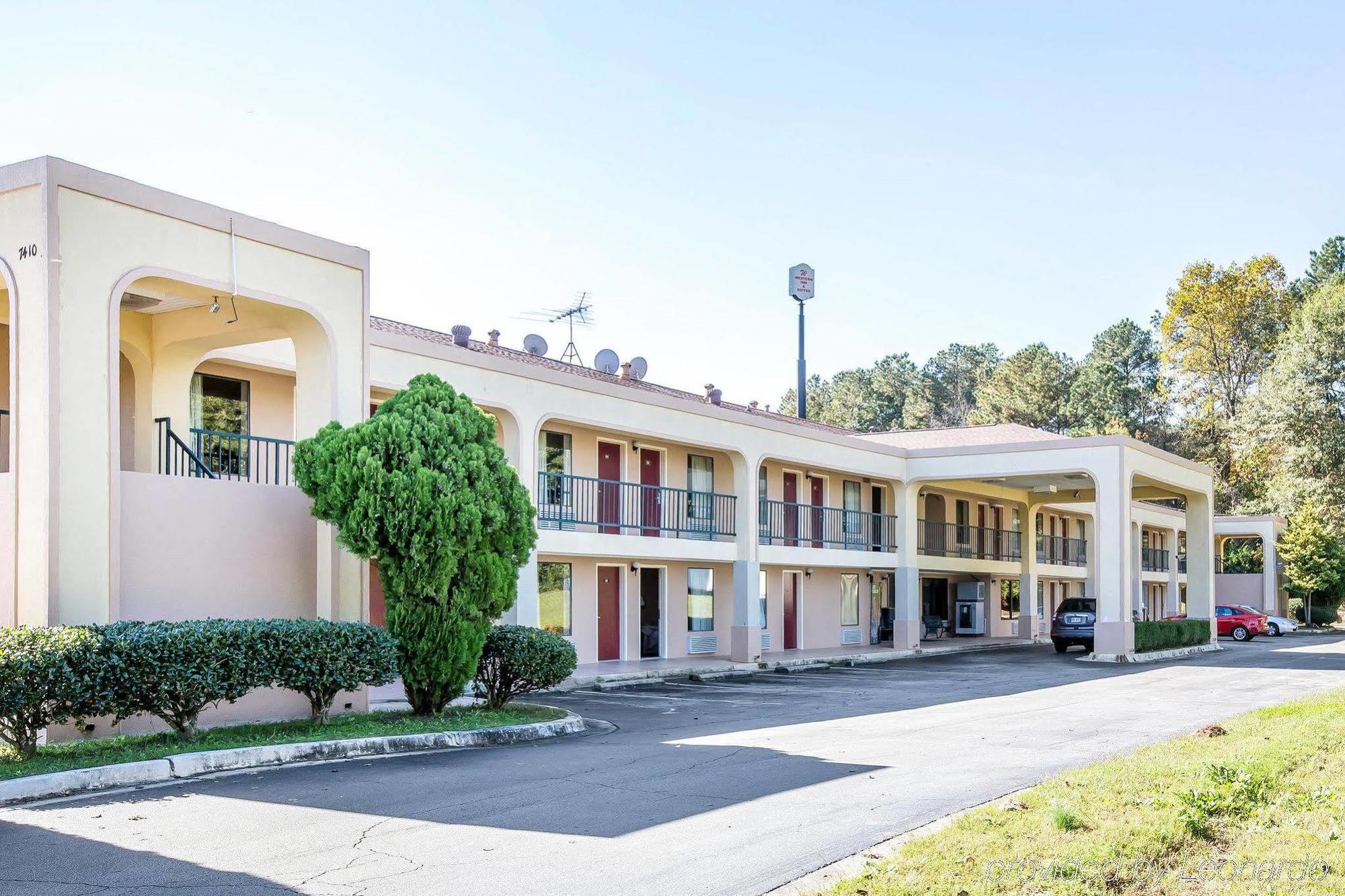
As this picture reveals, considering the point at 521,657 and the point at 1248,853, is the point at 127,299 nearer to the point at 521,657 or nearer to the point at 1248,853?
the point at 521,657

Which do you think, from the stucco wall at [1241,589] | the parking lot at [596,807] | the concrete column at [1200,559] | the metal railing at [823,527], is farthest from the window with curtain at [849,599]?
the stucco wall at [1241,589]

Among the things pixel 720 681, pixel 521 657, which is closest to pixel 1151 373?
pixel 720 681

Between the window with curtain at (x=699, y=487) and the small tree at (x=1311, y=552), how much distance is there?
3527 cm

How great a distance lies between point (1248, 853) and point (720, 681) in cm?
1662

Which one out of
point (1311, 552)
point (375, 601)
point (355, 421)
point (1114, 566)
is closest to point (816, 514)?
point (1114, 566)

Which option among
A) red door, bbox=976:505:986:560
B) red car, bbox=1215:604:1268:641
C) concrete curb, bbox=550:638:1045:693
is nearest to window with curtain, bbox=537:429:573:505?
concrete curb, bbox=550:638:1045:693

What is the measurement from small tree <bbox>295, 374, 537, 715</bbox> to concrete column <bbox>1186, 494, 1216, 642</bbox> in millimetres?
29127

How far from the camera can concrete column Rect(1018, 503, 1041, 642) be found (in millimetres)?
41094

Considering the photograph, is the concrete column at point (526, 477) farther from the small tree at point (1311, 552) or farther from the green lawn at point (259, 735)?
the small tree at point (1311, 552)

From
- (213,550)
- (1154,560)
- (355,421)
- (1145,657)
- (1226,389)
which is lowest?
(1145,657)

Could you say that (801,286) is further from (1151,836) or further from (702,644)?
(1151,836)

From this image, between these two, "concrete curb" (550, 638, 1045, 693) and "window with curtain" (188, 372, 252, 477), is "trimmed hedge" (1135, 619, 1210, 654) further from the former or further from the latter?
"window with curtain" (188, 372, 252, 477)

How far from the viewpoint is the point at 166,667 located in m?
10.9

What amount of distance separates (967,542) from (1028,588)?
126 inches
